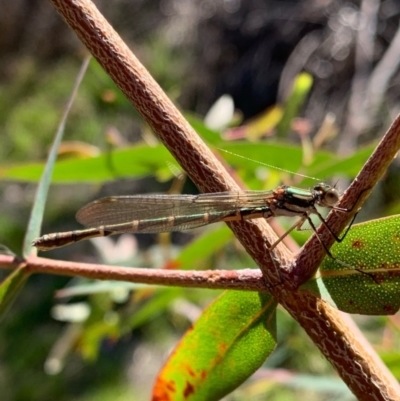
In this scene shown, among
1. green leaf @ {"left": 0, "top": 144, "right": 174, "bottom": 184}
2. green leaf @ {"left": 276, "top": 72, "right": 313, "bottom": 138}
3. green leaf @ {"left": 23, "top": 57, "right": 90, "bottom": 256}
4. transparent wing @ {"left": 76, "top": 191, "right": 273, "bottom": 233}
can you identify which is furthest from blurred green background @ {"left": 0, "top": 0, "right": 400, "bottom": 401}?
green leaf @ {"left": 23, "top": 57, "right": 90, "bottom": 256}

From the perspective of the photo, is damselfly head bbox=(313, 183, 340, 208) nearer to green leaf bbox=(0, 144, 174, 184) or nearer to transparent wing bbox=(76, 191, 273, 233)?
transparent wing bbox=(76, 191, 273, 233)

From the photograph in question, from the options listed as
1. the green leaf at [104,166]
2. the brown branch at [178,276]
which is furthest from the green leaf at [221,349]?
the green leaf at [104,166]

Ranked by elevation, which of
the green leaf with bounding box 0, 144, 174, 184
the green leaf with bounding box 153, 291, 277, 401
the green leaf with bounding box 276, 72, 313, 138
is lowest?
the green leaf with bounding box 153, 291, 277, 401

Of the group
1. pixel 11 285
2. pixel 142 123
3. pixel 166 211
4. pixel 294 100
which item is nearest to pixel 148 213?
pixel 166 211

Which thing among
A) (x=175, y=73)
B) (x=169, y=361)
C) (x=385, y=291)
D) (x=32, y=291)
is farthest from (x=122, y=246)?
(x=175, y=73)

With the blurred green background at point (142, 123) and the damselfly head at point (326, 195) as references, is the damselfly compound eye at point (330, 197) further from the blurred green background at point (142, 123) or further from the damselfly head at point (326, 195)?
the blurred green background at point (142, 123)

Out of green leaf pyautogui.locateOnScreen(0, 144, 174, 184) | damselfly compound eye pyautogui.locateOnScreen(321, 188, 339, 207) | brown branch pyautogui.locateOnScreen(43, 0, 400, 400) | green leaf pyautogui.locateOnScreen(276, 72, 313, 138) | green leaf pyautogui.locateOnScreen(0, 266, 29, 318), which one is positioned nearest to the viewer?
brown branch pyautogui.locateOnScreen(43, 0, 400, 400)
